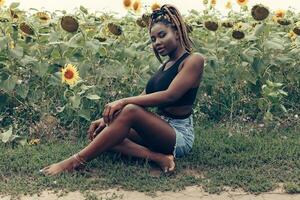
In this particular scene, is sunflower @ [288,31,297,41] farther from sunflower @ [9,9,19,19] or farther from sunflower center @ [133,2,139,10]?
sunflower @ [9,9,19,19]

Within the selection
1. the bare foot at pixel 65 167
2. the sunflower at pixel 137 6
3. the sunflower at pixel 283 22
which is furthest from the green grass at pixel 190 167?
the sunflower at pixel 137 6

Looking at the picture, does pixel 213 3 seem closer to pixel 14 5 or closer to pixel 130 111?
pixel 14 5

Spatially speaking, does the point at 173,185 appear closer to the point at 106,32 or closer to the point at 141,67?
the point at 141,67

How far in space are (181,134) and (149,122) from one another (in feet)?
1.10

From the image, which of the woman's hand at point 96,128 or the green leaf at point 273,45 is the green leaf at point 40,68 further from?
the green leaf at point 273,45

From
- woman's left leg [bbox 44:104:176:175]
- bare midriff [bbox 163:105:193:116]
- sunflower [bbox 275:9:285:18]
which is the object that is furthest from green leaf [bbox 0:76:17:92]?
sunflower [bbox 275:9:285:18]

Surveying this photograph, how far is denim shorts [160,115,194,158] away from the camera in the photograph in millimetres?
4527

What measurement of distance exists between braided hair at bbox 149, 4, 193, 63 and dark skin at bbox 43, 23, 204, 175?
3 cm

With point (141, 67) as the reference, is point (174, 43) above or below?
above

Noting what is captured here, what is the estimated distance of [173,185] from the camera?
418 cm

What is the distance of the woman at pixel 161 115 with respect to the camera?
427cm

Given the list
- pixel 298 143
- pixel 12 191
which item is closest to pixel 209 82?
pixel 298 143

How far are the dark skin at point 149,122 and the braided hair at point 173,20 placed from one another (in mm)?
33

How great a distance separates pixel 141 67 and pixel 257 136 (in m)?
1.26
